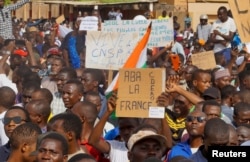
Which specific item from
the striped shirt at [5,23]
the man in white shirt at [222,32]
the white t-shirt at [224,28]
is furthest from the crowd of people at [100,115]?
the white t-shirt at [224,28]

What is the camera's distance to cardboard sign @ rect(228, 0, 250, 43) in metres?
10.2

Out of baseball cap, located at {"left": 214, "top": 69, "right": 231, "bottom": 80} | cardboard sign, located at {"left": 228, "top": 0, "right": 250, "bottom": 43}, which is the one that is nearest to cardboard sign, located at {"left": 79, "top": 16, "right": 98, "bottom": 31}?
baseball cap, located at {"left": 214, "top": 69, "right": 231, "bottom": 80}

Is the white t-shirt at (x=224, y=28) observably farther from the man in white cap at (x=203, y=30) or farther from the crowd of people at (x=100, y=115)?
the man in white cap at (x=203, y=30)

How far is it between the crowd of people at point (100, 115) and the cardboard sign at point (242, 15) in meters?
0.66

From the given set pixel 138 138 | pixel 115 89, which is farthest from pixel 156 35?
pixel 138 138

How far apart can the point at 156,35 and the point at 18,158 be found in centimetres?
629

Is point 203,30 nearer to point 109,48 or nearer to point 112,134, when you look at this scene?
point 109,48

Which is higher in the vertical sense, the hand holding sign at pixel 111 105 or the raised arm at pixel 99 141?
the hand holding sign at pixel 111 105

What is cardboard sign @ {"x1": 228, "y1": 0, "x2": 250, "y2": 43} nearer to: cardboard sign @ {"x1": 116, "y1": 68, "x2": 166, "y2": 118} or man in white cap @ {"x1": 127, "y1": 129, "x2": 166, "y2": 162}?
cardboard sign @ {"x1": 116, "y1": 68, "x2": 166, "y2": 118}

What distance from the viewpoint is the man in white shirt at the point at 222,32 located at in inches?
615

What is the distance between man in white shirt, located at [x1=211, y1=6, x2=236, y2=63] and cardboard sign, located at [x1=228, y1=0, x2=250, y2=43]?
16.6 feet

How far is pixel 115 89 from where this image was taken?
9008 millimetres

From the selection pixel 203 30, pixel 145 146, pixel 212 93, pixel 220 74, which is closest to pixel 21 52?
pixel 220 74

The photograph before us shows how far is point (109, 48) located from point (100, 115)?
158cm
